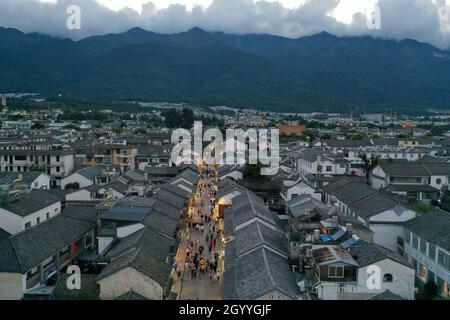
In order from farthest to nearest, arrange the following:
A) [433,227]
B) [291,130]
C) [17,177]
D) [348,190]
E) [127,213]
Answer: [291,130] < [17,177] < [348,190] < [127,213] < [433,227]

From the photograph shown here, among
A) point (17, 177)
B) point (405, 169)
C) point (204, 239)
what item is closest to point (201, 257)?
point (204, 239)

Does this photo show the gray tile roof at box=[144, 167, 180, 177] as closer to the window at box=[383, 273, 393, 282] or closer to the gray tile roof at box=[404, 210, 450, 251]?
the gray tile roof at box=[404, 210, 450, 251]

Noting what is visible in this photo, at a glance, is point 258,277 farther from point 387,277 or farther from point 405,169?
point 405,169

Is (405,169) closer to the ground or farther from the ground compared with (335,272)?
farther from the ground

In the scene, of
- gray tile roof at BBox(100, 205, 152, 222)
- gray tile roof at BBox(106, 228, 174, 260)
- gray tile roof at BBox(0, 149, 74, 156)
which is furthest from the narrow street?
gray tile roof at BBox(0, 149, 74, 156)

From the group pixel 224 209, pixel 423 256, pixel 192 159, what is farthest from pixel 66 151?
pixel 423 256
